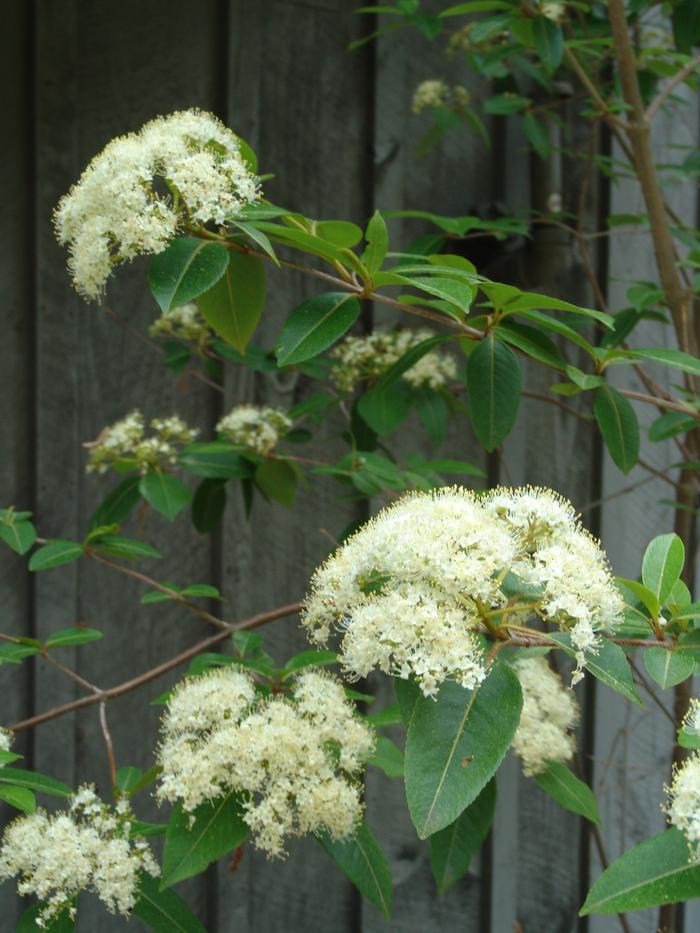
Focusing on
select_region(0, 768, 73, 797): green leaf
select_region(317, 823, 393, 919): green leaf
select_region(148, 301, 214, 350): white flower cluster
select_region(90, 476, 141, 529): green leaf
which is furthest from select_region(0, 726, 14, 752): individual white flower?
select_region(148, 301, 214, 350): white flower cluster

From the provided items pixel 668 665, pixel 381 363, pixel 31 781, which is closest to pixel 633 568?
pixel 381 363

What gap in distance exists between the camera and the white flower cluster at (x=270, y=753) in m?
1.14

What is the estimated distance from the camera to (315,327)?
4.27 feet

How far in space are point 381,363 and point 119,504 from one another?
558mm

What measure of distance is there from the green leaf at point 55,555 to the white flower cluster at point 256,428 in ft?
1.22

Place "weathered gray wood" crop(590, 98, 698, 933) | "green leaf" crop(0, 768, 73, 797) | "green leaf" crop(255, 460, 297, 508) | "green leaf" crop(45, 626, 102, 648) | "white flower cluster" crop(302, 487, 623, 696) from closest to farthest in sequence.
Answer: "white flower cluster" crop(302, 487, 623, 696), "green leaf" crop(0, 768, 73, 797), "green leaf" crop(45, 626, 102, 648), "green leaf" crop(255, 460, 297, 508), "weathered gray wood" crop(590, 98, 698, 933)

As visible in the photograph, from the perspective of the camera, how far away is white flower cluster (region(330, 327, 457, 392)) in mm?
1978

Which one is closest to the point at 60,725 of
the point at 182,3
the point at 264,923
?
the point at 264,923

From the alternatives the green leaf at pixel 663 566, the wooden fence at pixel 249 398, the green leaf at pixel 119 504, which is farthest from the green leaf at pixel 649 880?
the wooden fence at pixel 249 398

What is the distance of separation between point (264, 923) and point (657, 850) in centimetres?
146

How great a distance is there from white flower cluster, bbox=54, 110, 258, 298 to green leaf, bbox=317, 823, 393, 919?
758 millimetres

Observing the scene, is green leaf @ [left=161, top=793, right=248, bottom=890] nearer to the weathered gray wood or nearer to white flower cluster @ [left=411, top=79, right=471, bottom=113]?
the weathered gray wood

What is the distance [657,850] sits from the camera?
0.89 meters

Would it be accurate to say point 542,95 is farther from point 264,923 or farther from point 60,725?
point 264,923
